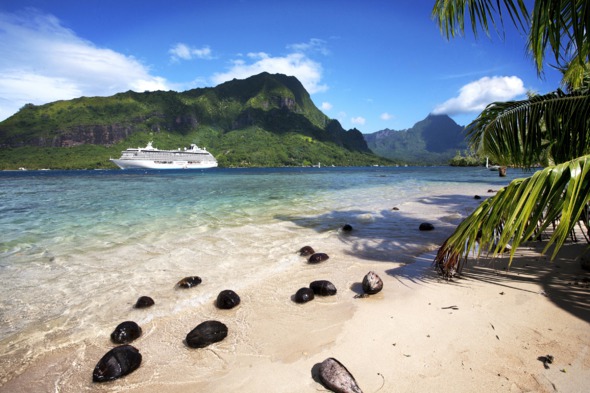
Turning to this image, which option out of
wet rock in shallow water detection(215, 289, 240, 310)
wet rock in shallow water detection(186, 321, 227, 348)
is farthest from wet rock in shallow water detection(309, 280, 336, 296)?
wet rock in shallow water detection(186, 321, 227, 348)

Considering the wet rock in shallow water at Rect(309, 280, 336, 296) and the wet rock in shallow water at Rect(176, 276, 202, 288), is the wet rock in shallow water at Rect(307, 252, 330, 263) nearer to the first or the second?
the wet rock in shallow water at Rect(309, 280, 336, 296)

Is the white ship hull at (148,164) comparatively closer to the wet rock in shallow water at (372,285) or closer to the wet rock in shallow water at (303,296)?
the wet rock in shallow water at (303,296)

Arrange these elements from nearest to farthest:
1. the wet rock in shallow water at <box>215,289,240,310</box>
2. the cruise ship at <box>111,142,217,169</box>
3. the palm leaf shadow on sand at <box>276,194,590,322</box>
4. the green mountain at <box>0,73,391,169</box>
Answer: the palm leaf shadow on sand at <box>276,194,590,322</box>, the wet rock in shallow water at <box>215,289,240,310</box>, the cruise ship at <box>111,142,217,169</box>, the green mountain at <box>0,73,391,169</box>

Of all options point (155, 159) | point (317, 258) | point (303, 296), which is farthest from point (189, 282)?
point (155, 159)

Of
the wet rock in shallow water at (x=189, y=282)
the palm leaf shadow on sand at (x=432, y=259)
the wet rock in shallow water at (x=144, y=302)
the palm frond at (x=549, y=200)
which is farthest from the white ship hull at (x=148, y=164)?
the palm frond at (x=549, y=200)

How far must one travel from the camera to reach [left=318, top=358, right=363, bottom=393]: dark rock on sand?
2.51 m

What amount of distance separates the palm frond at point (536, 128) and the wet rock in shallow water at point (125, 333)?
6.38 meters

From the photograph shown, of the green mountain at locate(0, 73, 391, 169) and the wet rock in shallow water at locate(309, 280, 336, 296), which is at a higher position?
the green mountain at locate(0, 73, 391, 169)

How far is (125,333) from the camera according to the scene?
3.69 m

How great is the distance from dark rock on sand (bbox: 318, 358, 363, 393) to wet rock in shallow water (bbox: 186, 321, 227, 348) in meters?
1.38

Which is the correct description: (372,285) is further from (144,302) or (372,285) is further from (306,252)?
(144,302)

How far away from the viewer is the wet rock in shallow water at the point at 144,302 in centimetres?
460

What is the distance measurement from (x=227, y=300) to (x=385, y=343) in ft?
7.77

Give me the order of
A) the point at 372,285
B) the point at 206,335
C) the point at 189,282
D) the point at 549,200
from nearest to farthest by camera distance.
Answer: the point at 549,200, the point at 206,335, the point at 372,285, the point at 189,282
